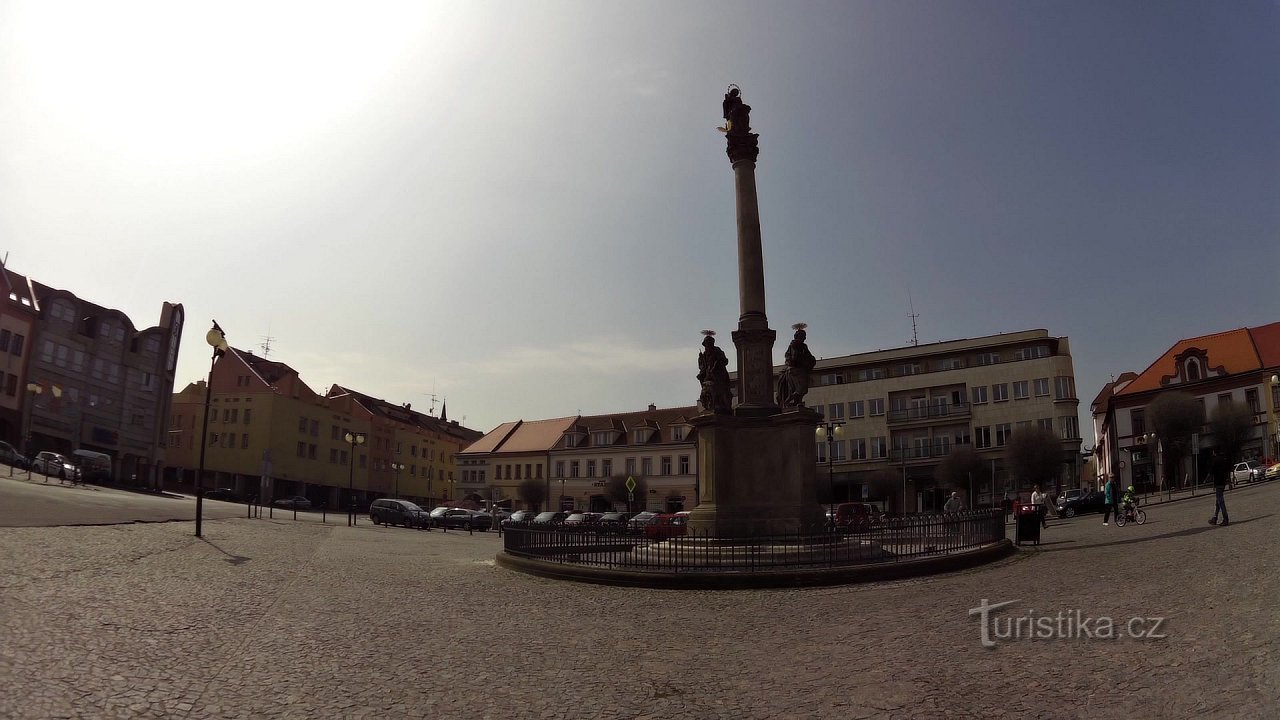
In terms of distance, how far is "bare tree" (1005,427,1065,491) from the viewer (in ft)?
177

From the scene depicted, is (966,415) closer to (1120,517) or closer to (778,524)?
(1120,517)

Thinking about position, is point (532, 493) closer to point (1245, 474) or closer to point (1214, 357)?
point (1245, 474)

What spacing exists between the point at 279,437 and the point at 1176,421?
7235cm

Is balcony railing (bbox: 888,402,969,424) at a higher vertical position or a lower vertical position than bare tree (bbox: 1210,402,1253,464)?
higher

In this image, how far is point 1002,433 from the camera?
207ft

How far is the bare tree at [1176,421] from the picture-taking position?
166 ft

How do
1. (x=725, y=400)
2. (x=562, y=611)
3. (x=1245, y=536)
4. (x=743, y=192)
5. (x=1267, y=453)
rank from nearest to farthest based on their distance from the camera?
1. (x=562, y=611)
2. (x=1245, y=536)
3. (x=725, y=400)
4. (x=743, y=192)
5. (x=1267, y=453)

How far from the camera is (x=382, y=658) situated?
7.75 meters

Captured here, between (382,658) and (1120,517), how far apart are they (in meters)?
25.4

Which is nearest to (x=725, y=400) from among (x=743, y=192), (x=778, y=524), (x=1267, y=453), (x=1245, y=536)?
(x=778, y=524)

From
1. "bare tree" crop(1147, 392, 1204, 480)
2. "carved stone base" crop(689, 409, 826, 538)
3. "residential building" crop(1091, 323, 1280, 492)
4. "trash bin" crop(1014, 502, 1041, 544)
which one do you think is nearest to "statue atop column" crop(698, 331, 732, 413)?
"carved stone base" crop(689, 409, 826, 538)

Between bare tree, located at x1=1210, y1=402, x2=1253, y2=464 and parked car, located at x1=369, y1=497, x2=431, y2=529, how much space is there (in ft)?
163

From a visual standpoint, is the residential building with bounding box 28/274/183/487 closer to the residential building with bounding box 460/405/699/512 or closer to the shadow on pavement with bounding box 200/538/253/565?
the residential building with bounding box 460/405/699/512

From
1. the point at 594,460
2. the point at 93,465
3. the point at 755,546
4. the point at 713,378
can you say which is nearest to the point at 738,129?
the point at 713,378
